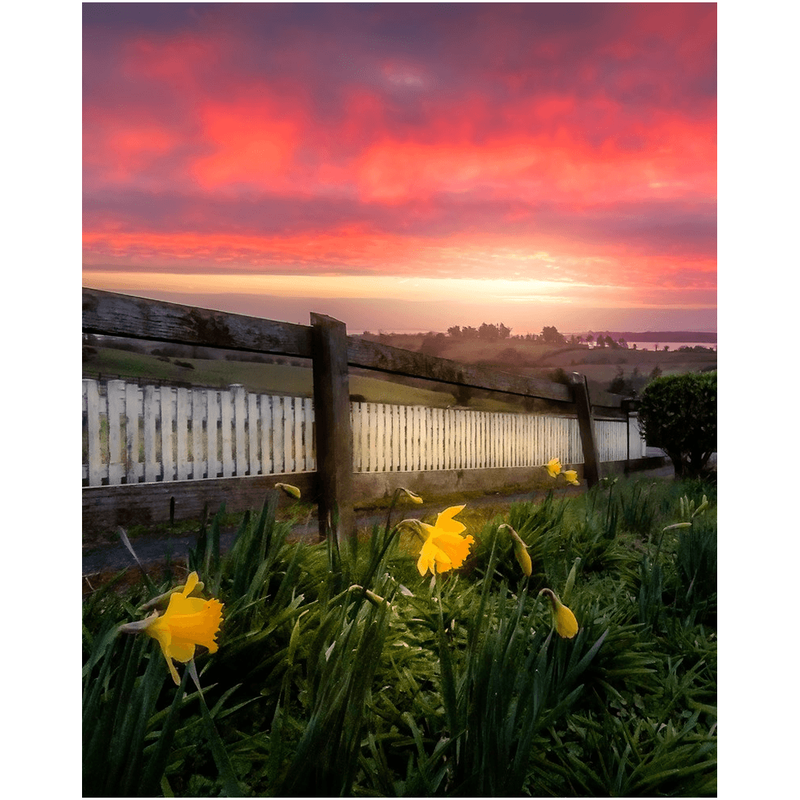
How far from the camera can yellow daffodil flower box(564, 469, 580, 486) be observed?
6.96 feet

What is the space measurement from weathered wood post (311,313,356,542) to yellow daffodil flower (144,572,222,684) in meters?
0.71

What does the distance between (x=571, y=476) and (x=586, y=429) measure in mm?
172

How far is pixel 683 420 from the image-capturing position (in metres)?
2.21

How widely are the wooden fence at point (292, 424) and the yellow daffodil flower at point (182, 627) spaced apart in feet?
1.93

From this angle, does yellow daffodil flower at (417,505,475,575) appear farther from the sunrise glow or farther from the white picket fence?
the sunrise glow

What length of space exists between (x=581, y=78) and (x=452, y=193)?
48 centimetres

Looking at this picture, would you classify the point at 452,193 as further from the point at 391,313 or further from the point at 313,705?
the point at 313,705

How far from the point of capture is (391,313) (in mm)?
1690

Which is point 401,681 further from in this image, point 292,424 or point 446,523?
point 292,424

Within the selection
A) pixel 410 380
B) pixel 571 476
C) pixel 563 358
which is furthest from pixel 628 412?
pixel 410 380

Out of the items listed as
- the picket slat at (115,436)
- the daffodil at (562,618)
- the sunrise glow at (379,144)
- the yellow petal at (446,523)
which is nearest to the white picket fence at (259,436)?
the picket slat at (115,436)

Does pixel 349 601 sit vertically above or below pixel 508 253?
below
